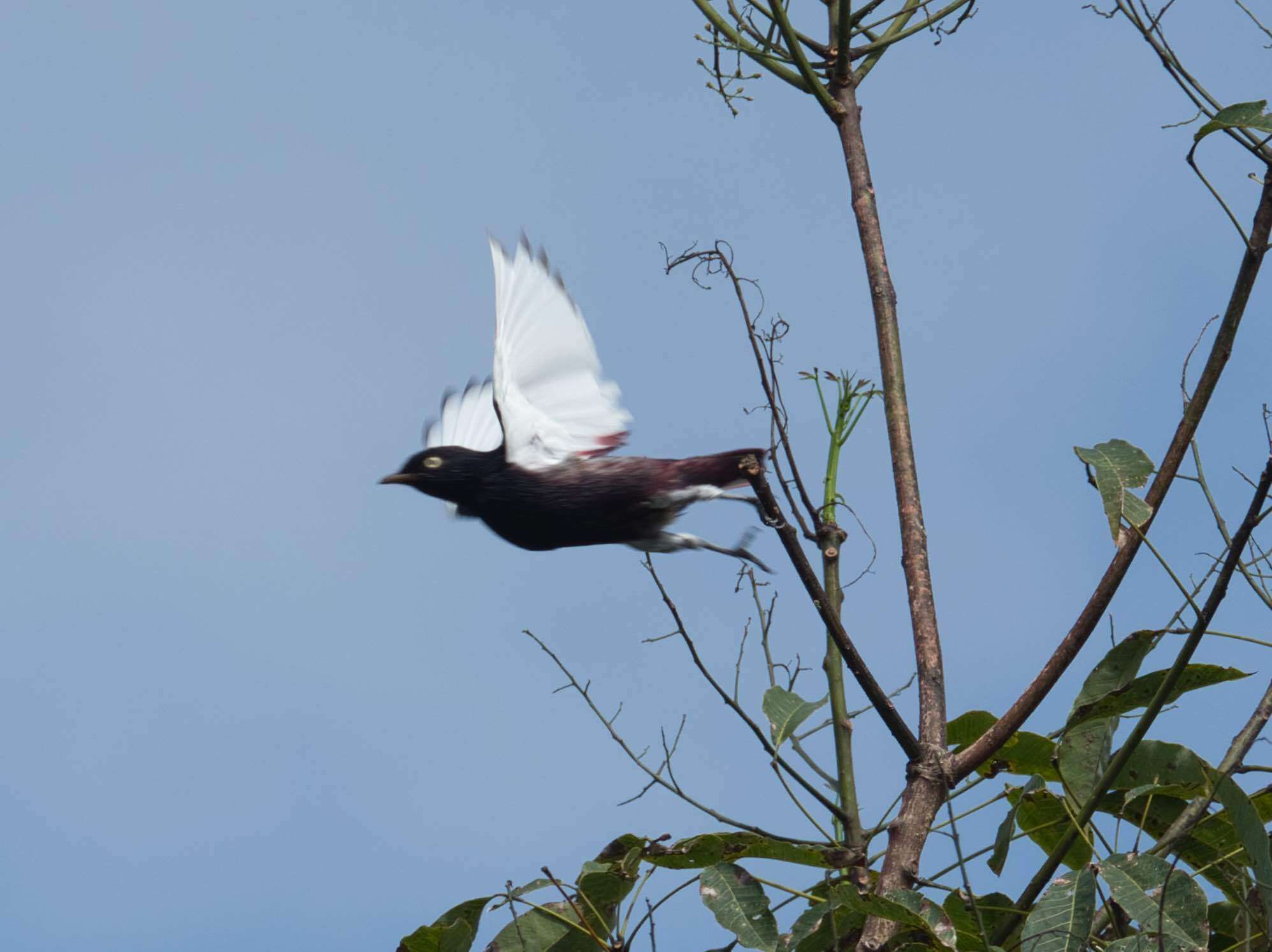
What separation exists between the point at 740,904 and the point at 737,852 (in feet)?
0.49

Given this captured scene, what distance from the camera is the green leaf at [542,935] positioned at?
2.21 metres

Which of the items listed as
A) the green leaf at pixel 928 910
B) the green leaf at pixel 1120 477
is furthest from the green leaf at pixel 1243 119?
the green leaf at pixel 928 910

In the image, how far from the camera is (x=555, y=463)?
2.79m

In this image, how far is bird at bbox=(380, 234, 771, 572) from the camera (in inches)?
108

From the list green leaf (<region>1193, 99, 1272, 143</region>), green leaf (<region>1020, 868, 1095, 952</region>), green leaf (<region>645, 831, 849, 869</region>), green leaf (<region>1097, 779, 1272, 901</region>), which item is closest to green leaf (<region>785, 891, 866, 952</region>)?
green leaf (<region>645, 831, 849, 869</region>)

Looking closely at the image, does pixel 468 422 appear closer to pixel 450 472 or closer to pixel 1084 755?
pixel 450 472

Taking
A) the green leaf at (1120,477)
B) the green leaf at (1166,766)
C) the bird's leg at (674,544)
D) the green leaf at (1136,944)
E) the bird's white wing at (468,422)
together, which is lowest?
the green leaf at (1136,944)

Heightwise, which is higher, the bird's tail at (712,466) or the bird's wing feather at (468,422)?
the bird's wing feather at (468,422)

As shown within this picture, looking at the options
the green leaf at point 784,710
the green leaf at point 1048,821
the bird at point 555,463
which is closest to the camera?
the green leaf at point 1048,821

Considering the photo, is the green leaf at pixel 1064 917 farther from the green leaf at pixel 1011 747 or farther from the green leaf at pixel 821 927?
the green leaf at pixel 1011 747

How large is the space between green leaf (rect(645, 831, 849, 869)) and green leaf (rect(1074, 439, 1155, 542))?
0.74 m

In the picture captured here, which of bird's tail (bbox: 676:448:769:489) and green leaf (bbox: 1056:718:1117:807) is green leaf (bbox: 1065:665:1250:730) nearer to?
green leaf (bbox: 1056:718:1117:807)

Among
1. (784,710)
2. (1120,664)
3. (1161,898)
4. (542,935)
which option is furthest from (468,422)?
(1161,898)

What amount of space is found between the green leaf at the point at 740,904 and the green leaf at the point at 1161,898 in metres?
0.50
